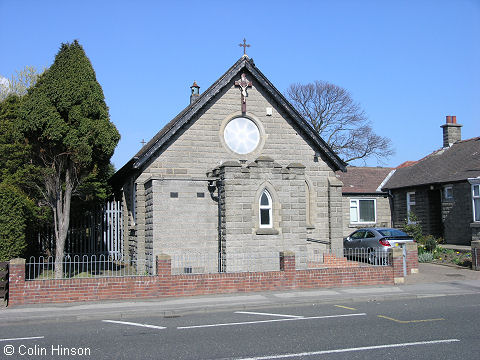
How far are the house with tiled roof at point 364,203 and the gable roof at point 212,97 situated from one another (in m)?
9.01

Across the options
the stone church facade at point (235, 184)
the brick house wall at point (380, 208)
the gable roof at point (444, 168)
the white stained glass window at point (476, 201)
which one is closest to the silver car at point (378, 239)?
the stone church facade at point (235, 184)

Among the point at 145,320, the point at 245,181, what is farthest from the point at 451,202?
the point at 145,320

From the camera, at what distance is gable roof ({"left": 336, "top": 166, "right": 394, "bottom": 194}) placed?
2953 cm

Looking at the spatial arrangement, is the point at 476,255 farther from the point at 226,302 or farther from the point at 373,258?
the point at 226,302

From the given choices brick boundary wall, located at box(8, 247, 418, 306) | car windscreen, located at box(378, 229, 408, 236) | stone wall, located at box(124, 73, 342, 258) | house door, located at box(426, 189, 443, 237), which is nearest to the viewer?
brick boundary wall, located at box(8, 247, 418, 306)

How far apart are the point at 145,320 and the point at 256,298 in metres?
3.40

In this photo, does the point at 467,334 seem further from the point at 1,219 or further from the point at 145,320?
the point at 1,219

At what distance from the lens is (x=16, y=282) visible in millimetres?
11961

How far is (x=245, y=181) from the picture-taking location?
1639 centimetres

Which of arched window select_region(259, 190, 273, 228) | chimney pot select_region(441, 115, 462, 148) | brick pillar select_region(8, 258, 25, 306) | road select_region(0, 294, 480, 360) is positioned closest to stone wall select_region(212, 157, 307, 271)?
arched window select_region(259, 190, 273, 228)

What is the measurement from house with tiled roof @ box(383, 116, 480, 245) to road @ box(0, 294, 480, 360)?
13261 millimetres

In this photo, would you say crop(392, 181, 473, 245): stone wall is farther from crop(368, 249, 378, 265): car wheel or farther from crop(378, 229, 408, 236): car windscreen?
A: crop(368, 249, 378, 265): car wheel

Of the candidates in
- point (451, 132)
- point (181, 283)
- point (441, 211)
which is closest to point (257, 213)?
point (181, 283)

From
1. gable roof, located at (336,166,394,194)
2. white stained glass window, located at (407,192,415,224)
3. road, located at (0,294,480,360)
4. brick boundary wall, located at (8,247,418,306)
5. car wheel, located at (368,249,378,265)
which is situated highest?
gable roof, located at (336,166,394,194)
